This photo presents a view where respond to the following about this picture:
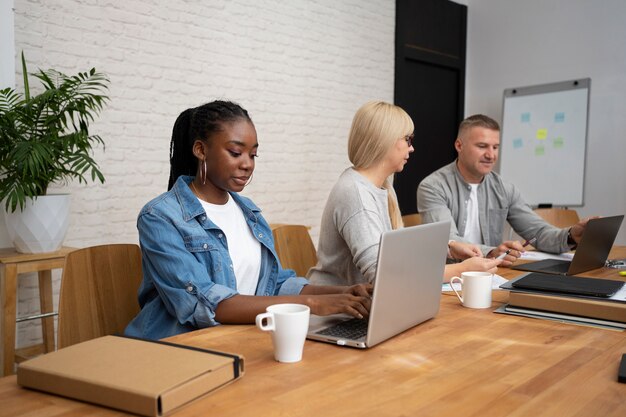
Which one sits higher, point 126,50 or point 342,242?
point 126,50

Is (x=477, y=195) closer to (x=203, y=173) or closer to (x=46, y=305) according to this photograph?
(x=203, y=173)

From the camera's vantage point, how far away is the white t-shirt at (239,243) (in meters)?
1.67

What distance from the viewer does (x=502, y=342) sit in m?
1.23

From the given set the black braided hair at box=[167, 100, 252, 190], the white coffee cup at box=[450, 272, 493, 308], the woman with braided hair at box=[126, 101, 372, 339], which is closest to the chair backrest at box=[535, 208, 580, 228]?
the white coffee cup at box=[450, 272, 493, 308]

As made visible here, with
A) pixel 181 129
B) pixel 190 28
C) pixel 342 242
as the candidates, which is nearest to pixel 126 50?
pixel 190 28

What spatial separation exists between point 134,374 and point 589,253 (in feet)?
5.71

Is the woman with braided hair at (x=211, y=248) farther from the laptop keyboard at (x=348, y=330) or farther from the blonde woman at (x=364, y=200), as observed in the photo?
the blonde woman at (x=364, y=200)

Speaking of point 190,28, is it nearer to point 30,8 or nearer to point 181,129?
point 30,8

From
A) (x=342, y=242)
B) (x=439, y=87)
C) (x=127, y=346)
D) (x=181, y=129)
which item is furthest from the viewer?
(x=439, y=87)

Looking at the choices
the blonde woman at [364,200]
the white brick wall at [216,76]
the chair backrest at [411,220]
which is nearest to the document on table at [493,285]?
the blonde woman at [364,200]

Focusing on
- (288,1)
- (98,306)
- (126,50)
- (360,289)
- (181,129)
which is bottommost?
(98,306)

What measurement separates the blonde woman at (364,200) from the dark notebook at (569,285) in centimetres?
15

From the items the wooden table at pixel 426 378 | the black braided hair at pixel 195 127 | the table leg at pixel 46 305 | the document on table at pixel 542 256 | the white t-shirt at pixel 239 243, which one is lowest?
the table leg at pixel 46 305

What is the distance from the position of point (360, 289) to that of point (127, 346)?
0.54 meters
